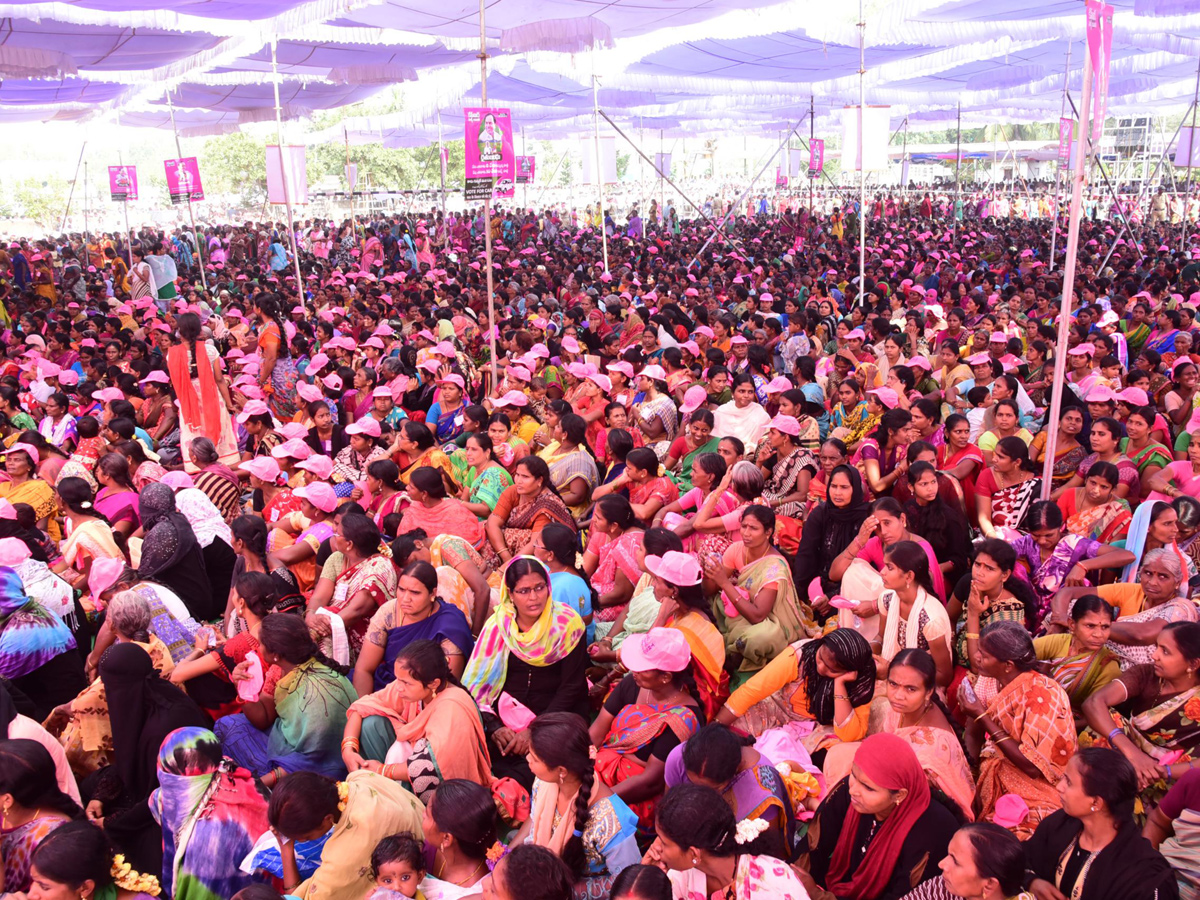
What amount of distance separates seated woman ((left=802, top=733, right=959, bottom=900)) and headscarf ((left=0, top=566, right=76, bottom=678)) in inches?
121

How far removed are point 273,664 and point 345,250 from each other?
57.8ft

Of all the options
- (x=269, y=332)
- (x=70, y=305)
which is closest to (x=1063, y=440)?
(x=269, y=332)

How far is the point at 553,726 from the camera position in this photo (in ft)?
8.96

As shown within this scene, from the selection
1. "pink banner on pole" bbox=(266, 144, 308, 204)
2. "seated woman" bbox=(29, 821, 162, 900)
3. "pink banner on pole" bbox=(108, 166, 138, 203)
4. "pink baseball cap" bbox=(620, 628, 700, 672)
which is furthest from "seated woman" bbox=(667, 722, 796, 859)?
"pink banner on pole" bbox=(108, 166, 138, 203)

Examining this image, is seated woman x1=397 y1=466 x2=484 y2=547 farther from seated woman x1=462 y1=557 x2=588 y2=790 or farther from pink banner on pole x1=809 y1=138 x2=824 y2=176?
pink banner on pole x1=809 y1=138 x2=824 y2=176

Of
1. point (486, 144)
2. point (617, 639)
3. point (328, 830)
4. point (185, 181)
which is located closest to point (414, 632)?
point (617, 639)

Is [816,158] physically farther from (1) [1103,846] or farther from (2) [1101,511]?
(1) [1103,846]

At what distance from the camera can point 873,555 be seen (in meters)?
4.05

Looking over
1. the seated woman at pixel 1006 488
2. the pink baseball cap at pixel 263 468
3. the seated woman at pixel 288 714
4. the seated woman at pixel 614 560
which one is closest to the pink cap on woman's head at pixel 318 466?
the pink baseball cap at pixel 263 468

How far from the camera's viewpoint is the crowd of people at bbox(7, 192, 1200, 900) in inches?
103

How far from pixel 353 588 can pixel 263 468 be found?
4.37ft

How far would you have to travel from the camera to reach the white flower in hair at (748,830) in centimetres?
243

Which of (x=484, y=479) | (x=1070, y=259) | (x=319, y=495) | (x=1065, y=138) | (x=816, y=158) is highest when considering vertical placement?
(x=816, y=158)

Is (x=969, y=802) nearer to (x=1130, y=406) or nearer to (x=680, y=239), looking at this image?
(x=1130, y=406)
